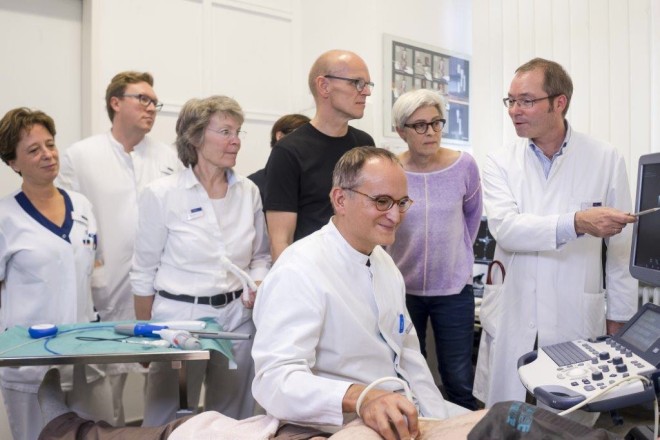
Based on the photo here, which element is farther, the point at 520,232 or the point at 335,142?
the point at 335,142

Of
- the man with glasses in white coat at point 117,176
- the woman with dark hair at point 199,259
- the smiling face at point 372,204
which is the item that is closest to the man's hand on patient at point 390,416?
the smiling face at point 372,204

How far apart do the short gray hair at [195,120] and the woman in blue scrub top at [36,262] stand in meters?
0.50

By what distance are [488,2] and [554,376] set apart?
275 centimetres

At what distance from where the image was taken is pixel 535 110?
6.30 ft

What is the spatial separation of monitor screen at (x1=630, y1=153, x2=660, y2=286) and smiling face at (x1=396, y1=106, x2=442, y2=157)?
2.32ft

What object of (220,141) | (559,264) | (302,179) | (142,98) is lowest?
(559,264)

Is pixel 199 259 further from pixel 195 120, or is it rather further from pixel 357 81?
pixel 357 81

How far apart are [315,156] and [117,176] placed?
1.04m

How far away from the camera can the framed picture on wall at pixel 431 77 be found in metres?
3.50

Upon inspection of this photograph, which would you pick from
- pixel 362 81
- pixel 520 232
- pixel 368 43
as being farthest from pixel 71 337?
pixel 368 43

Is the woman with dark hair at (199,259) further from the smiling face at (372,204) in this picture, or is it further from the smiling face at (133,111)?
the smiling face at (133,111)

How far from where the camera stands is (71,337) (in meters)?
1.67

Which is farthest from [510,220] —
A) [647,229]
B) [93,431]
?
[93,431]

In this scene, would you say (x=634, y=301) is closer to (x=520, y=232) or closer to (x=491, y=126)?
(x=520, y=232)
